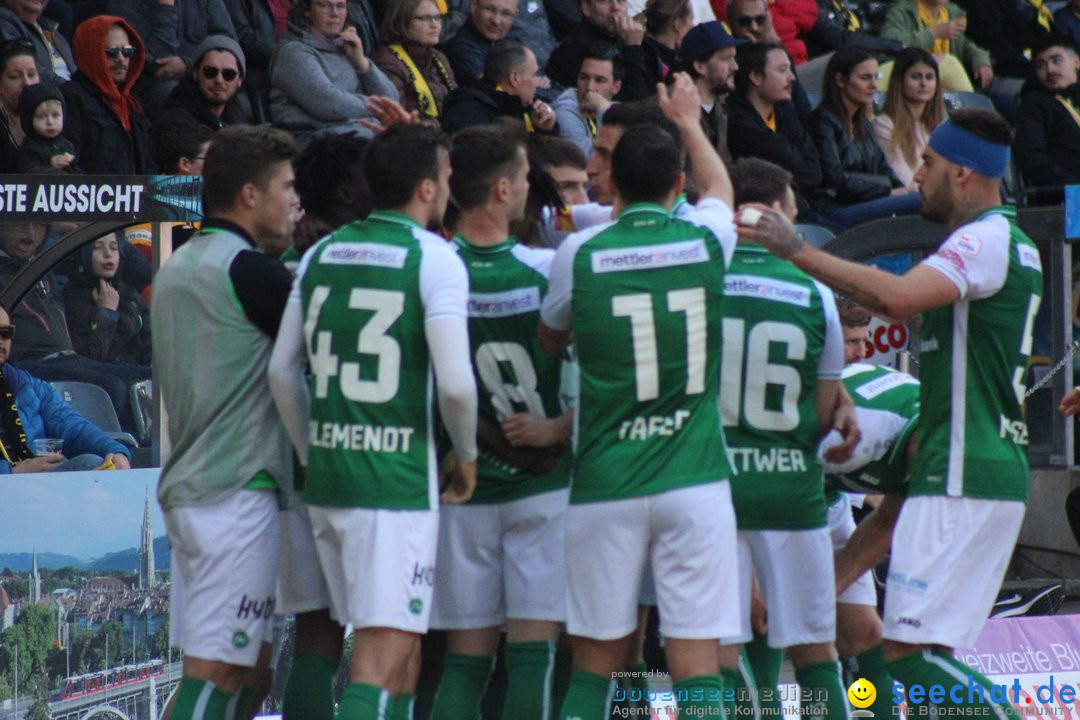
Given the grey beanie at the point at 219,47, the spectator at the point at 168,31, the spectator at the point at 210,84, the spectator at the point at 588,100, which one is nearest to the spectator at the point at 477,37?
the spectator at the point at 588,100

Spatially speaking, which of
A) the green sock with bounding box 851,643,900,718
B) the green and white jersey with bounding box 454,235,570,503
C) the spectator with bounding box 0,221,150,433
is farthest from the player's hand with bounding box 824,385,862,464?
the spectator with bounding box 0,221,150,433

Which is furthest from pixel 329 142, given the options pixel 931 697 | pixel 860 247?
pixel 860 247

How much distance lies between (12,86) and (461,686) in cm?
544

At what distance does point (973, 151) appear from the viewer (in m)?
5.42

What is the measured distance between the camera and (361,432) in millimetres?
5008

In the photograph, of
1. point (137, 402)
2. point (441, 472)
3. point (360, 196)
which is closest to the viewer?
point (441, 472)

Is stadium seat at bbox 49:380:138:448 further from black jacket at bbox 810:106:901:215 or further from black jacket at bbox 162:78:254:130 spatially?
black jacket at bbox 810:106:901:215

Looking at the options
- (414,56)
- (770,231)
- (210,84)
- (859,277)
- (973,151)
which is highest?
(414,56)

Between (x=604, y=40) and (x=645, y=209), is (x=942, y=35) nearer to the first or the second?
(x=604, y=40)

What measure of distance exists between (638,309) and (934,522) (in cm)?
123

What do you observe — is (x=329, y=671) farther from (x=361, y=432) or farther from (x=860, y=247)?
(x=860, y=247)

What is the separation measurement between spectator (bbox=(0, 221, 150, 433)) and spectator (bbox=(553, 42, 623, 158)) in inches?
160

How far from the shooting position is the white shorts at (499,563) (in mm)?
5488

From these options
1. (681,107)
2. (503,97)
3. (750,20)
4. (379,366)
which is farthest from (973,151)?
(750,20)
